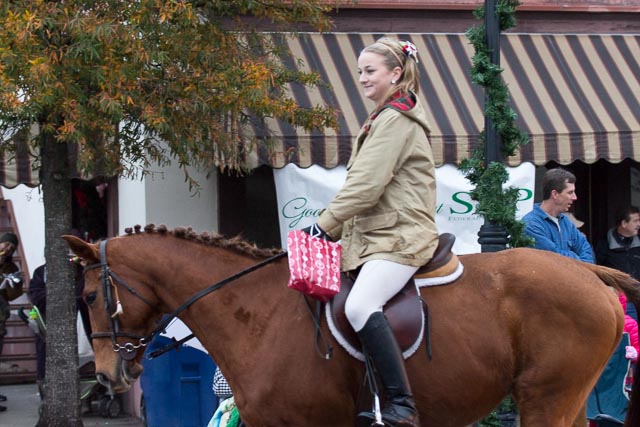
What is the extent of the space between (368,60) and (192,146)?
11.6 feet

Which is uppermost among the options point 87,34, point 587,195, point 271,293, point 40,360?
point 87,34

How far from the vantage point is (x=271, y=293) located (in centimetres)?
526

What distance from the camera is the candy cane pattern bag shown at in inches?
192

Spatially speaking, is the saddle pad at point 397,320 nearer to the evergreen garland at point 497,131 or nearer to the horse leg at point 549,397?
the horse leg at point 549,397

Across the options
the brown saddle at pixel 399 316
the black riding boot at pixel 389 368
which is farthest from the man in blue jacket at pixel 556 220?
the black riding boot at pixel 389 368

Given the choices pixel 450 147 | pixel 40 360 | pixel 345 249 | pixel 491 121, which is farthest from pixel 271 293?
pixel 40 360

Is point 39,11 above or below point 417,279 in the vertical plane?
above

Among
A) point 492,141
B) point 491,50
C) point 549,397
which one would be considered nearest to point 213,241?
point 549,397

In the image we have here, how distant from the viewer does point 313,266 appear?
16.0ft

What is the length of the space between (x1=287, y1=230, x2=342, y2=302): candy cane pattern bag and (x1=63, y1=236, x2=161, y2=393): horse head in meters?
0.91

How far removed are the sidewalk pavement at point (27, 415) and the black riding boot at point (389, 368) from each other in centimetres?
587

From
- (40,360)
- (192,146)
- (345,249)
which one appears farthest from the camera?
(40,360)

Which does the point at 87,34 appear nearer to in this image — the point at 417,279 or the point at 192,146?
the point at 192,146

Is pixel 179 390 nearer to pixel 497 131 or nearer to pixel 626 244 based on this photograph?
pixel 497 131
